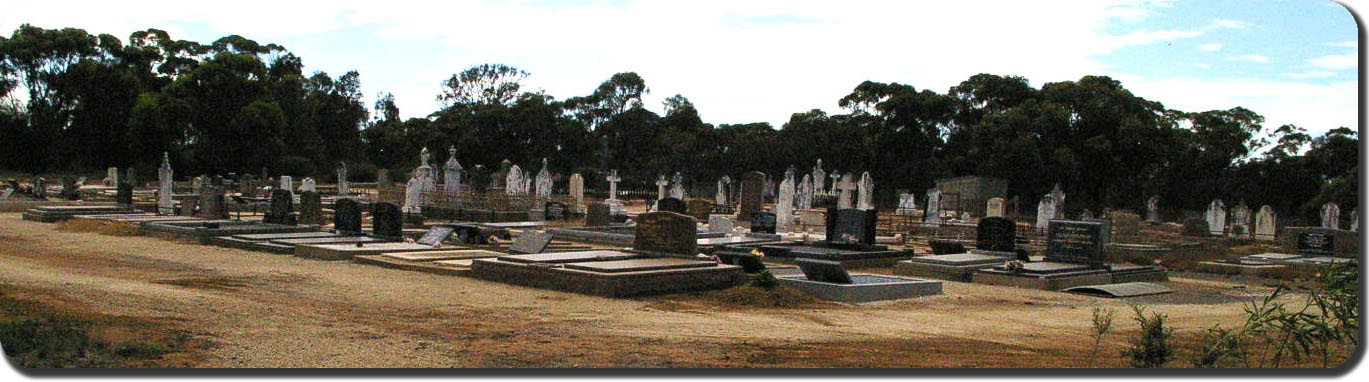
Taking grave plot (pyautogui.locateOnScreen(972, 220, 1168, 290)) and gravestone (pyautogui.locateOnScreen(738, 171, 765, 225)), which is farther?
gravestone (pyautogui.locateOnScreen(738, 171, 765, 225))

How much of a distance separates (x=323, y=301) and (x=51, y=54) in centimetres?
6008

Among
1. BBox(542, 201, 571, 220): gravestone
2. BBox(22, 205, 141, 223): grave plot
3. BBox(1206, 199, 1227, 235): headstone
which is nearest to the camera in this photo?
BBox(22, 205, 141, 223): grave plot

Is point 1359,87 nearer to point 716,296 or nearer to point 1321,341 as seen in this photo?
point 1321,341

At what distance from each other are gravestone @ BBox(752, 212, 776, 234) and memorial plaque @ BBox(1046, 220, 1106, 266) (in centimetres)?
881

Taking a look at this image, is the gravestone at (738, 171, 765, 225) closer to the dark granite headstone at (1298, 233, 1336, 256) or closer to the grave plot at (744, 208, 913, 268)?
the grave plot at (744, 208, 913, 268)

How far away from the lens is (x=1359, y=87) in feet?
28.2

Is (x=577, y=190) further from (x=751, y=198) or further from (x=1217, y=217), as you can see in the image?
(x=1217, y=217)

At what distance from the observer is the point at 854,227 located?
2309 centimetres

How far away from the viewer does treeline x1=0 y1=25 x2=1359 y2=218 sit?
47812 millimetres

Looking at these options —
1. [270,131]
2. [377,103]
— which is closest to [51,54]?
[270,131]

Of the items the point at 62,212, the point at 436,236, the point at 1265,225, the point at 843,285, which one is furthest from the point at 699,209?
the point at 843,285

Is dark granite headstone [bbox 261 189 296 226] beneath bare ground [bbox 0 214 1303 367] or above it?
above

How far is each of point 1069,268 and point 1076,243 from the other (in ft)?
2.98

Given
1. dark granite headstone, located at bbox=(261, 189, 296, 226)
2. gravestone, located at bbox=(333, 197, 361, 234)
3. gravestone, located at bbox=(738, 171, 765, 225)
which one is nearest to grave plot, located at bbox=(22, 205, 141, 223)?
dark granite headstone, located at bbox=(261, 189, 296, 226)
